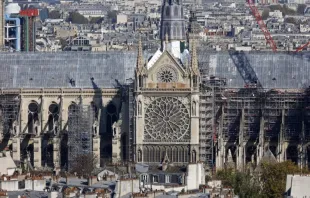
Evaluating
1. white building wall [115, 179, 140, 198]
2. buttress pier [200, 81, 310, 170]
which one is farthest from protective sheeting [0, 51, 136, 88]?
white building wall [115, 179, 140, 198]

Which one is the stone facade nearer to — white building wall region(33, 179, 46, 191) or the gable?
the gable

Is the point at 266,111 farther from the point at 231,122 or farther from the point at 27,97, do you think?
the point at 27,97

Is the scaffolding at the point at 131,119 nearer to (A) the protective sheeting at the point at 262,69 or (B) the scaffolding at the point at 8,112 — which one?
(A) the protective sheeting at the point at 262,69

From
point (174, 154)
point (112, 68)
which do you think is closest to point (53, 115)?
point (112, 68)

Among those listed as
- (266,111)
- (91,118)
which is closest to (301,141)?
(266,111)

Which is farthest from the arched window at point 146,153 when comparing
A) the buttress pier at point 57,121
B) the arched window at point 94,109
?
the arched window at point 94,109
